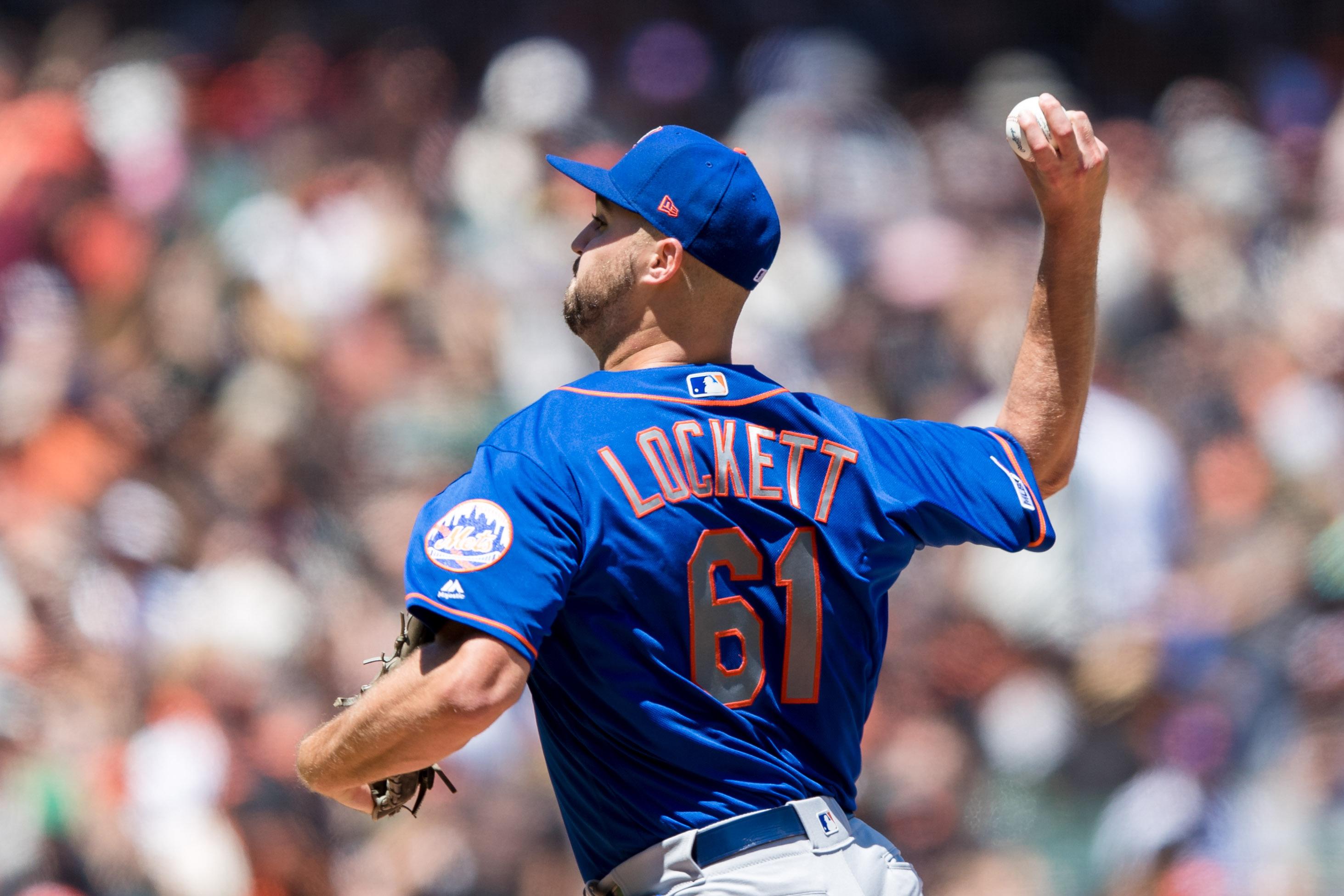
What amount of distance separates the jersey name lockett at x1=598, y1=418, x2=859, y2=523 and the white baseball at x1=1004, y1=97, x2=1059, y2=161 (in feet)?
1.66

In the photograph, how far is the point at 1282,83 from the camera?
482 cm

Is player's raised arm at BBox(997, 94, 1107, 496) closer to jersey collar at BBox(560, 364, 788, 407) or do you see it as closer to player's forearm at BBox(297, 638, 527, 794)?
jersey collar at BBox(560, 364, 788, 407)

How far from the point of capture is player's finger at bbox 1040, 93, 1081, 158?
187 centimetres

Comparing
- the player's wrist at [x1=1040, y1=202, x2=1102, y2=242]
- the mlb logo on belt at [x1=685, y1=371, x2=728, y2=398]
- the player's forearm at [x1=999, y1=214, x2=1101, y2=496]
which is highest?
the player's wrist at [x1=1040, y1=202, x2=1102, y2=242]

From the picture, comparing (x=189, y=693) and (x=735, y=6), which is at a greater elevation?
(x=735, y=6)

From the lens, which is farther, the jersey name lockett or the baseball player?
the jersey name lockett

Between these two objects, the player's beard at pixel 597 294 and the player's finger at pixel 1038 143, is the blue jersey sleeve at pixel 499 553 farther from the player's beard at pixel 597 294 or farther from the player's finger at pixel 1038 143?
the player's finger at pixel 1038 143

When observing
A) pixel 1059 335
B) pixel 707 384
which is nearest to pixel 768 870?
pixel 707 384

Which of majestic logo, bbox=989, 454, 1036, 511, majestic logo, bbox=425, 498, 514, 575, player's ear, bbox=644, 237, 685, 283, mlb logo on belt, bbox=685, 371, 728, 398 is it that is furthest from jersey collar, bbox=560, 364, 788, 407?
majestic logo, bbox=989, 454, 1036, 511

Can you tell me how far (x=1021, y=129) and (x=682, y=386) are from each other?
0.61m

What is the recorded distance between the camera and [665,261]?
70.7 inches

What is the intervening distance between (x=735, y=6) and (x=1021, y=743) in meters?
2.68

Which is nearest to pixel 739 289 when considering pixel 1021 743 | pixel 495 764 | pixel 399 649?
pixel 399 649

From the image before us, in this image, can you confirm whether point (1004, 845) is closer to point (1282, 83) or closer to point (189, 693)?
point (189, 693)
